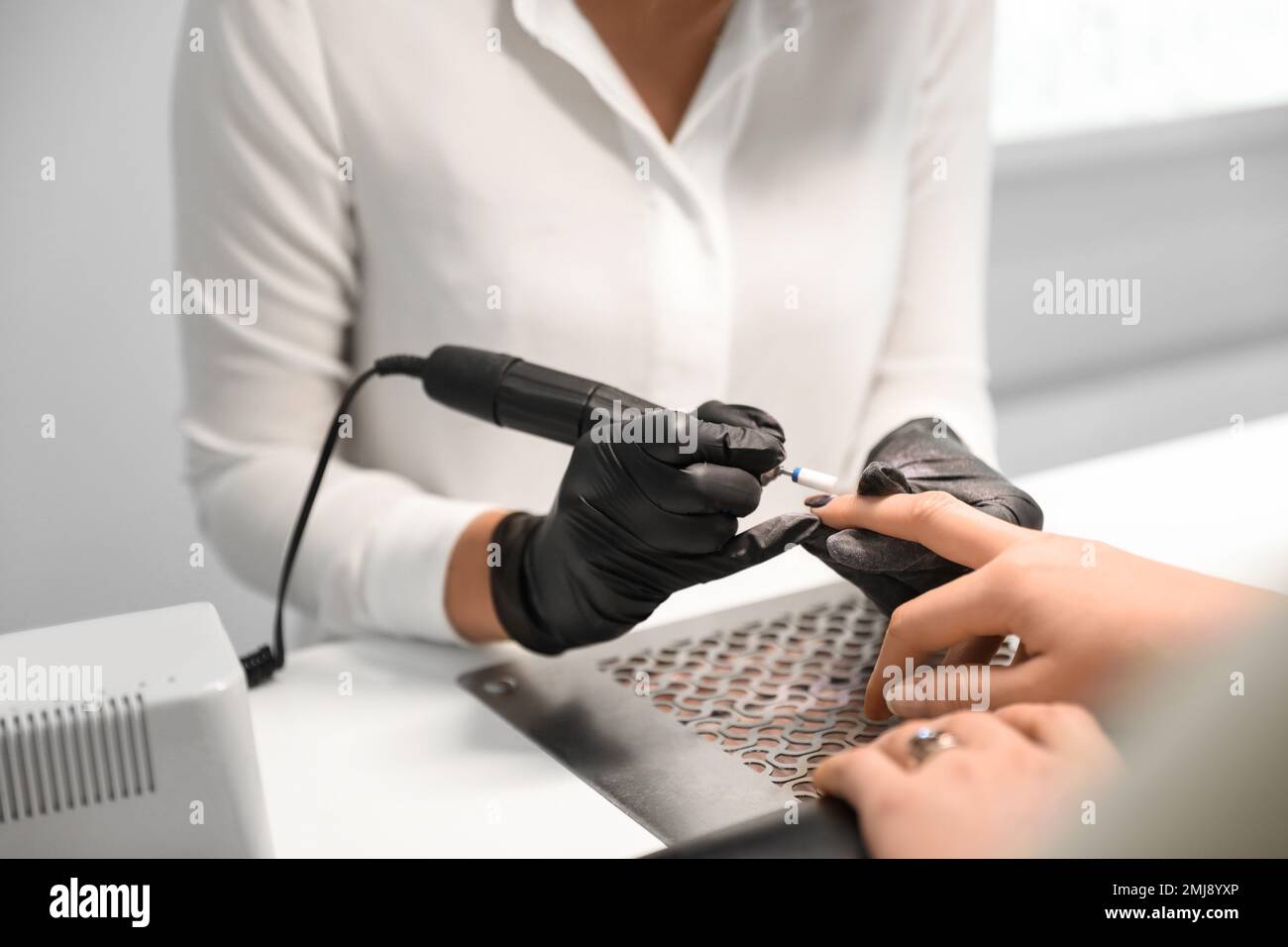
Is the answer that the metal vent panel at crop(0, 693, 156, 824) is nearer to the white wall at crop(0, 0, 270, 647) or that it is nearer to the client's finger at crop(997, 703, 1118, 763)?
the client's finger at crop(997, 703, 1118, 763)

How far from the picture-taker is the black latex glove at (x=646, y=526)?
0.54 m

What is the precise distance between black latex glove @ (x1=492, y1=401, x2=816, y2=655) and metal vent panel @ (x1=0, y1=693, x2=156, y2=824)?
0.80 feet

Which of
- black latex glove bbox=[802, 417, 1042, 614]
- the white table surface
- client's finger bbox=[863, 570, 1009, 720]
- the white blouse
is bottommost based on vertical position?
the white table surface

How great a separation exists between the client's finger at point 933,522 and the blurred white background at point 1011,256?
84 centimetres

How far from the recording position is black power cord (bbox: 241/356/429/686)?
0.63 metres

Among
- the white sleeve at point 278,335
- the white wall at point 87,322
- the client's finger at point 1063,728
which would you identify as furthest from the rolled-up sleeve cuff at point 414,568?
the white wall at point 87,322

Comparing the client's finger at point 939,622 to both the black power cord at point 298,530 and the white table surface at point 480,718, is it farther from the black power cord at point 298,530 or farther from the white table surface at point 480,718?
the black power cord at point 298,530

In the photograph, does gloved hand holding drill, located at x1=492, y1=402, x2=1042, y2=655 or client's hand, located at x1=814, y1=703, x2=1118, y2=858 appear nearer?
client's hand, located at x1=814, y1=703, x2=1118, y2=858

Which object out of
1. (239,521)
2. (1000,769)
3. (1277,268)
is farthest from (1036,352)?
(1000,769)

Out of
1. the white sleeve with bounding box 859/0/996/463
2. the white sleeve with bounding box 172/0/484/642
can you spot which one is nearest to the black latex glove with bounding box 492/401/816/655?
the white sleeve with bounding box 172/0/484/642

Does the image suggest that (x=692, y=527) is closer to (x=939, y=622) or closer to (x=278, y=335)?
(x=939, y=622)

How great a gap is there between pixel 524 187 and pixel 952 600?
432 mm

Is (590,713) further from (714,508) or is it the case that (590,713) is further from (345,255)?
(345,255)

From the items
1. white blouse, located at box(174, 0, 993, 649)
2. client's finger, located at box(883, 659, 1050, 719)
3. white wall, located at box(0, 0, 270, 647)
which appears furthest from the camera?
white wall, located at box(0, 0, 270, 647)
